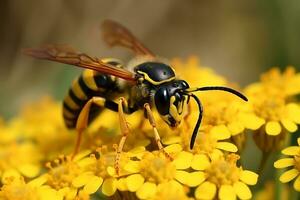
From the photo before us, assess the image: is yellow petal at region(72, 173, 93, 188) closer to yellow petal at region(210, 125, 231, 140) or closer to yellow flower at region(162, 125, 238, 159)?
yellow flower at region(162, 125, 238, 159)

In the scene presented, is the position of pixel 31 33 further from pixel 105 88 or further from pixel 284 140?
pixel 284 140

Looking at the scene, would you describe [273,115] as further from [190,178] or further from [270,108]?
[190,178]

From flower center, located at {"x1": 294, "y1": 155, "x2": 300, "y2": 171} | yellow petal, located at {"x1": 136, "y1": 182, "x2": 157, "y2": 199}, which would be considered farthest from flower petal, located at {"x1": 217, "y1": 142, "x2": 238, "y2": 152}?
yellow petal, located at {"x1": 136, "y1": 182, "x2": 157, "y2": 199}

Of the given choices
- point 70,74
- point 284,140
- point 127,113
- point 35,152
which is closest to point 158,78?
point 127,113

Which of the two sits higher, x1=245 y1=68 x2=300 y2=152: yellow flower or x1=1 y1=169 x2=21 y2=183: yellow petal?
x1=245 y1=68 x2=300 y2=152: yellow flower

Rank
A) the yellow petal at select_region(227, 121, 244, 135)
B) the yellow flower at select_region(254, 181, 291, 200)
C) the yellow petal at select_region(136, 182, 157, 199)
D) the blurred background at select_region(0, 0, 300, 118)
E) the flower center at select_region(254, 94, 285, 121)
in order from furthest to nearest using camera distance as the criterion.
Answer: the blurred background at select_region(0, 0, 300, 118) → the yellow flower at select_region(254, 181, 291, 200) → the flower center at select_region(254, 94, 285, 121) → the yellow petal at select_region(227, 121, 244, 135) → the yellow petal at select_region(136, 182, 157, 199)

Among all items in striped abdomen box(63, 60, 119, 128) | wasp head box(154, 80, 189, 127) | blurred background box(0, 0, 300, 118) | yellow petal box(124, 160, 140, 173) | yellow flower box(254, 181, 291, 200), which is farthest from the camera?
blurred background box(0, 0, 300, 118)

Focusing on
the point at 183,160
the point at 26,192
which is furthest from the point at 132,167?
the point at 26,192
